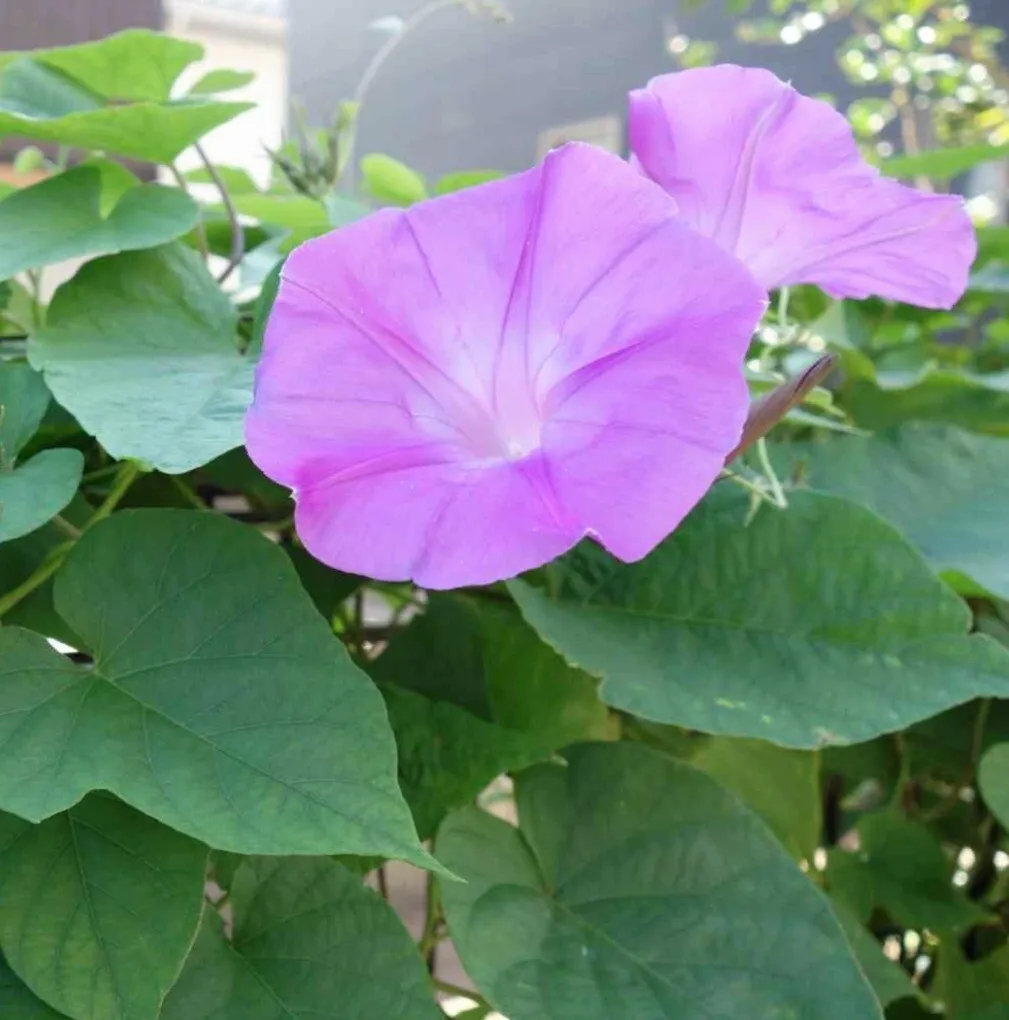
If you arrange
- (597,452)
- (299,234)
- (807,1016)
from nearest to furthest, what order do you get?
(597,452) → (807,1016) → (299,234)

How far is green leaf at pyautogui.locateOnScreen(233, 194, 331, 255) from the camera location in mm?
496

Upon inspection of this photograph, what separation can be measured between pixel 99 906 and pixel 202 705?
0.07m

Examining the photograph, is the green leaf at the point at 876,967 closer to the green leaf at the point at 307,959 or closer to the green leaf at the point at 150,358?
the green leaf at the point at 307,959

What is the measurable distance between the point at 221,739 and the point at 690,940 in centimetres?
19

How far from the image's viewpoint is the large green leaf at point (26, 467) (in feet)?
0.94

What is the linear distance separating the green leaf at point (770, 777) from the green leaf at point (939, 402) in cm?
24

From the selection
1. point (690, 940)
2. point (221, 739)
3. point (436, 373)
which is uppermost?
point (436, 373)

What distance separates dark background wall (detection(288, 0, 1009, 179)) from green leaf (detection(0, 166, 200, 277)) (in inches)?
64.9

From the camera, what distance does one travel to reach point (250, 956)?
34 centimetres

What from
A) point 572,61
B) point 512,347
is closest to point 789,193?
point 512,347

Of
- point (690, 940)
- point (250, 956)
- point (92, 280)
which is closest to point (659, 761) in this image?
point (690, 940)

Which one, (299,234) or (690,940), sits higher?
(299,234)

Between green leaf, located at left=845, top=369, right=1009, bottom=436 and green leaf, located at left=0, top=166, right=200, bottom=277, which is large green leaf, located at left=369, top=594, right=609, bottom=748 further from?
green leaf, located at left=845, top=369, right=1009, bottom=436

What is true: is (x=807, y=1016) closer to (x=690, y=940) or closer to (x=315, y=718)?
(x=690, y=940)
